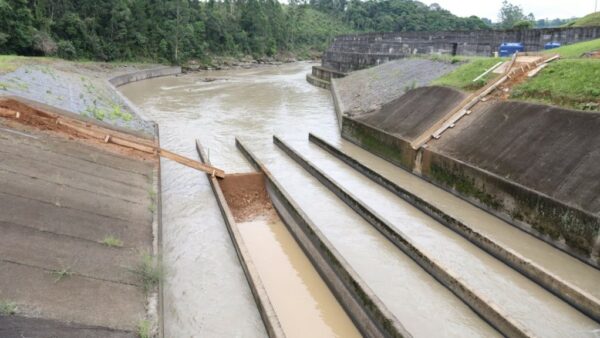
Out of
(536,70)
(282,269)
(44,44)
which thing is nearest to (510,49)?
(536,70)

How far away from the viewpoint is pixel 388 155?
1627cm

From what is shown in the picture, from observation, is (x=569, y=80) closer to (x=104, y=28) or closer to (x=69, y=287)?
(x=69, y=287)

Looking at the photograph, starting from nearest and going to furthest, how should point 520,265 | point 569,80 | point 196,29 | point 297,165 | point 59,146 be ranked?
point 520,265
point 59,146
point 569,80
point 297,165
point 196,29

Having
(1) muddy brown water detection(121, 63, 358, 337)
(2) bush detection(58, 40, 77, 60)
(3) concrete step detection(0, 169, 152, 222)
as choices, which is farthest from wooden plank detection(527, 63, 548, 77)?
(2) bush detection(58, 40, 77, 60)

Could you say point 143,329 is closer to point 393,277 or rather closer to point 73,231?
point 73,231

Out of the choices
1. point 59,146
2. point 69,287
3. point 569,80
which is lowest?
point 69,287

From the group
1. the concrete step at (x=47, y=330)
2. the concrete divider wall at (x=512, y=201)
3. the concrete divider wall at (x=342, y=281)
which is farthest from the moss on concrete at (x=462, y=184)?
the concrete step at (x=47, y=330)

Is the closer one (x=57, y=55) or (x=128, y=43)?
(x=57, y=55)

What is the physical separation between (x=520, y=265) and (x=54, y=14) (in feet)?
169

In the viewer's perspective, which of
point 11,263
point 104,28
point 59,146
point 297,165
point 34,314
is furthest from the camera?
point 104,28

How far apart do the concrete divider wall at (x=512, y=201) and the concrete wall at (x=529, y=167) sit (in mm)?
18

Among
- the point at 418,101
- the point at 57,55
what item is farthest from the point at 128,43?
the point at 418,101

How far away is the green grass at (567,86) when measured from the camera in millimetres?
11352

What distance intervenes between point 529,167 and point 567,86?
12.2ft
